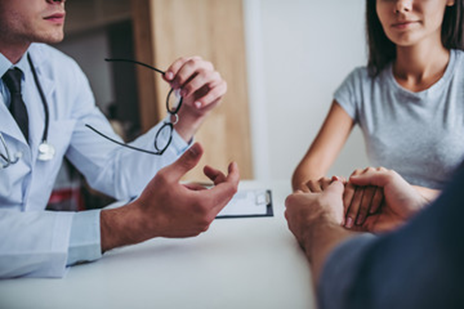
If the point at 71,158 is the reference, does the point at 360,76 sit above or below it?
above

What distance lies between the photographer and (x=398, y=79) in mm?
1356

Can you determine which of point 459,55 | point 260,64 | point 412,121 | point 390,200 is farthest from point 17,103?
point 260,64

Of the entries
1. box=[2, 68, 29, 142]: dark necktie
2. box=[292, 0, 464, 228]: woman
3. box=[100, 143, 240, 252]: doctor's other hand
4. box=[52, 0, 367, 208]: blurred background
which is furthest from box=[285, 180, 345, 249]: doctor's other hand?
box=[52, 0, 367, 208]: blurred background

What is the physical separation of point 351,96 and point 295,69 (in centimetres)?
144

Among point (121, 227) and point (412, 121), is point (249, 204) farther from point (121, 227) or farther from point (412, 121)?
point (412, 121)


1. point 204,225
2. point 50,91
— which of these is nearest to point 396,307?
point 204,225

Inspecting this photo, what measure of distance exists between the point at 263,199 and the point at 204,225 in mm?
353

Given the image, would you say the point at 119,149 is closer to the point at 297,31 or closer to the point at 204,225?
the point at 204,225

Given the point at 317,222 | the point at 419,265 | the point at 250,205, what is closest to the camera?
the point at 419,265

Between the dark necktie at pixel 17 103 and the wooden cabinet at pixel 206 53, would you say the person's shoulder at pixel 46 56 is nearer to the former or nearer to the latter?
the dark necktie at pixel 17 103

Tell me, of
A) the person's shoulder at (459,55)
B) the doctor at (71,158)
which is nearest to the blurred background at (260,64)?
the person's shoulder at (459,55)

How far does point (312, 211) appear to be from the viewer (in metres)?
0.67

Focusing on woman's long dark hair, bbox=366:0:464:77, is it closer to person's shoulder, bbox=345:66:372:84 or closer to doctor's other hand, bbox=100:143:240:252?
person's shoulder, bbox=345:66:372:84

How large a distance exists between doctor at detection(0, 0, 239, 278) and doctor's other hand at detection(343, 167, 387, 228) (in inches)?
9.2
